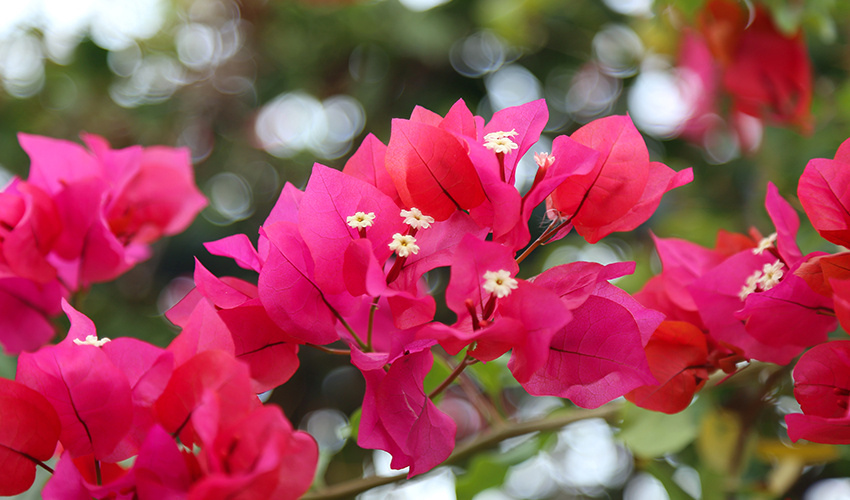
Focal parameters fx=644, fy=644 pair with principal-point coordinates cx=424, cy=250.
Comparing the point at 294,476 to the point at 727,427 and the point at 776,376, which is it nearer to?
the point at 776,376

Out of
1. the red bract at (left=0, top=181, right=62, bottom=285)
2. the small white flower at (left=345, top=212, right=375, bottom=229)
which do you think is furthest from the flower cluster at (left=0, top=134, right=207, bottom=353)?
the small white flower at (left=345, top=212, right=375, bottom=229)

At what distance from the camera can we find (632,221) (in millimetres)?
447

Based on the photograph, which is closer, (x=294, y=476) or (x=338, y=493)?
(x=294, y=476)

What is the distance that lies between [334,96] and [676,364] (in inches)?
43.6

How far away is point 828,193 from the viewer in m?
0.43

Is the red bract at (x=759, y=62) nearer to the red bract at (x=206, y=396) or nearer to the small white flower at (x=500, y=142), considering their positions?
the small white flower at (x=500, y=142)

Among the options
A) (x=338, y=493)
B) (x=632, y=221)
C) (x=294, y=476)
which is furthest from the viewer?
(x=338, y=493)

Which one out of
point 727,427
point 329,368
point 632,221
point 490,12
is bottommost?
point 329,368

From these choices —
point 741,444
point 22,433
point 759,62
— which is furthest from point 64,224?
point 759,62

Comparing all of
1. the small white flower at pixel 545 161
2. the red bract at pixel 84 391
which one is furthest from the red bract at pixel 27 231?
the small white flower at pixel 545 161

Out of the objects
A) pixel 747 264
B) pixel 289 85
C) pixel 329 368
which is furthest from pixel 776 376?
pixel 289 85

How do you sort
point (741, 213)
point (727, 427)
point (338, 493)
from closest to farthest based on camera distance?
point (338, 493) → point (727, 427) → point (741, 213)

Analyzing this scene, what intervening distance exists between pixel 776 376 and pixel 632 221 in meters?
0.33

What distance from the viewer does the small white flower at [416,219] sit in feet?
1.34
